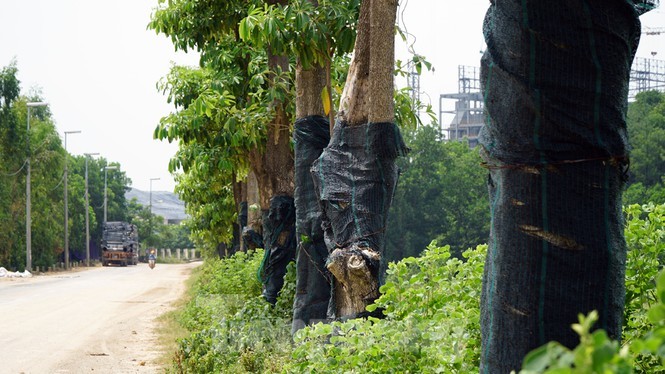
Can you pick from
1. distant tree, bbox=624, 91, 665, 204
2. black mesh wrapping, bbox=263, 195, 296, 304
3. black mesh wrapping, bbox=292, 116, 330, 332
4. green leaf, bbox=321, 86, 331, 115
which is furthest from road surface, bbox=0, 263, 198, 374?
distant tree, bbox=624, 91, 665, 204

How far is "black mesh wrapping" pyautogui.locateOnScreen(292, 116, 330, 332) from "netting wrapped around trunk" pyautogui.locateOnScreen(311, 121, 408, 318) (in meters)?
1.87

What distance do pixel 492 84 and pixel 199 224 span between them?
29.0 m

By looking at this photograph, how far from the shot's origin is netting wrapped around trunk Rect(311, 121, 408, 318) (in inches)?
319

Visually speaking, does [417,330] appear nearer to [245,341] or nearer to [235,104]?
[245,341]

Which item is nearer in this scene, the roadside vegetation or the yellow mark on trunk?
the yellow mark on trunk

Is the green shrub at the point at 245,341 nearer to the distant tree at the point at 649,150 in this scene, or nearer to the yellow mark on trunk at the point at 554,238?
the yellow mark on trunk at the point at 554,238

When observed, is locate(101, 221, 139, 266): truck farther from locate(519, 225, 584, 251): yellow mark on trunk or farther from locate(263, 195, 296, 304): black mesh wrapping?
locate(519, 225, 584, 251): yellow mark on trunk

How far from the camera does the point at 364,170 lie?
820cm

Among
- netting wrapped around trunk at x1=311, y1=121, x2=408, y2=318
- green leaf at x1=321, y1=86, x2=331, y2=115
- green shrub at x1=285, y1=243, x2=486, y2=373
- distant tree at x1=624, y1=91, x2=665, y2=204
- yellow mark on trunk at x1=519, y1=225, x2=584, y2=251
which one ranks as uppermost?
distant tree at x1=624, y1=91, x2=665, y2=204

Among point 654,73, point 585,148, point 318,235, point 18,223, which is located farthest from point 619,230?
point 654,73

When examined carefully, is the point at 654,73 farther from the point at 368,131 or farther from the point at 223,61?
the point at 368,131

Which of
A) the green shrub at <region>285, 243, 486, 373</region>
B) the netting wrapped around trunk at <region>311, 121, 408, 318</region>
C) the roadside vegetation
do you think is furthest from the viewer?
the netting wrapped around trunk at <region>311, 121, 408, 318</region>

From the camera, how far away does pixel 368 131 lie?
26.8 feet

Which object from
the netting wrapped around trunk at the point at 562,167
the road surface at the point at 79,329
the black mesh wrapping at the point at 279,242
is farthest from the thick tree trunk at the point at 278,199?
the netting wrapped around trunk at the point at 562,167
